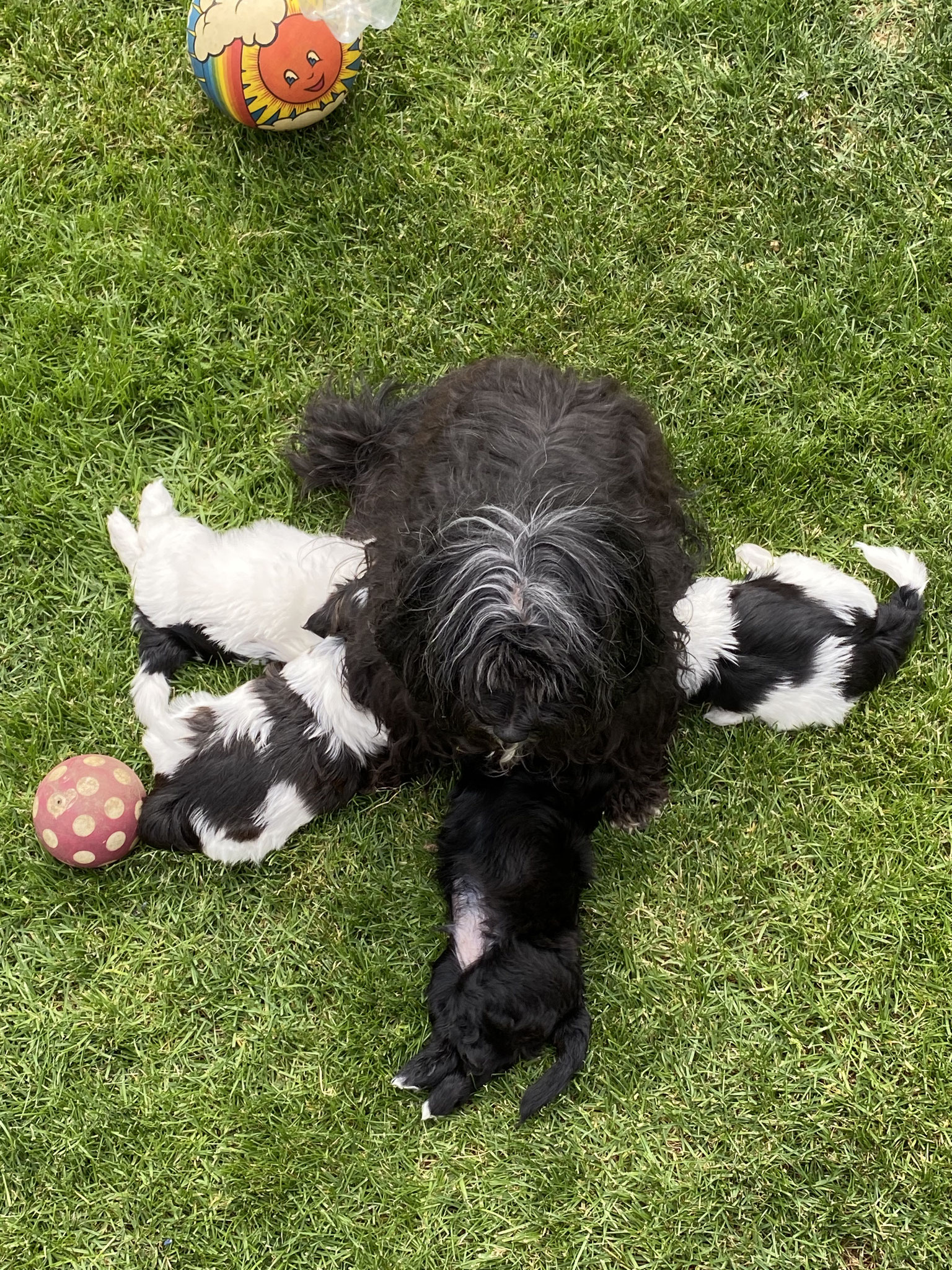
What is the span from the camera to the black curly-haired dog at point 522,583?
102 inches

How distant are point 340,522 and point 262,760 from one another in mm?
1018

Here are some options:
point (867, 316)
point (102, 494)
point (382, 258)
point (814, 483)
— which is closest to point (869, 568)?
point (814, 483)

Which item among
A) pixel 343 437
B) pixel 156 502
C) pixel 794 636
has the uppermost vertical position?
pixel 156 502

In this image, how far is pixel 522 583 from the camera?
2.55 meters

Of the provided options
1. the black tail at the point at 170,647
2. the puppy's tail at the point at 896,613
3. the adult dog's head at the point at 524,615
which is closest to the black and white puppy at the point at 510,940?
the adult dog's head at the point at 524,615

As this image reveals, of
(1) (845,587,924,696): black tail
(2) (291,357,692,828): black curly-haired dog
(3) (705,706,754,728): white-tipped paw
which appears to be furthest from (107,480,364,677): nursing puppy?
(1) (845,587,924,696): black tail

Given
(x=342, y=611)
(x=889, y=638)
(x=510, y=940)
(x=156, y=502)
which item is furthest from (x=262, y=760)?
(x=889, y=638)

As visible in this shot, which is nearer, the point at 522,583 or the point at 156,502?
the point at 522,583

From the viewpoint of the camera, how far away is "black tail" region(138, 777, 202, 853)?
3.48 m

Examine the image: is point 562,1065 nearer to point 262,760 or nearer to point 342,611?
point 262,760

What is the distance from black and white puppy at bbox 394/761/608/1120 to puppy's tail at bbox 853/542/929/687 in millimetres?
1113

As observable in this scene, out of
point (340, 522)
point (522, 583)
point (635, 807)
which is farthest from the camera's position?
point (340, 522)

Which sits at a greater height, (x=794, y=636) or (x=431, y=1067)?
(x=794, y=636)

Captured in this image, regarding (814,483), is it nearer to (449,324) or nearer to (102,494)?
(449,324)
